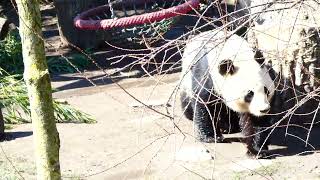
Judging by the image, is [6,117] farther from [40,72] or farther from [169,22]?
[40,72]

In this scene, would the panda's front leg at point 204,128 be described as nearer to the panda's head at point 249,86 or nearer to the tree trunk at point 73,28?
the panda's head at point 249,86

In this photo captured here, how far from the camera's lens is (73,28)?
1041cm

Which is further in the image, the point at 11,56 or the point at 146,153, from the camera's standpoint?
the point at 11,56

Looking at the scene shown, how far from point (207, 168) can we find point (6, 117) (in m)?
2.49

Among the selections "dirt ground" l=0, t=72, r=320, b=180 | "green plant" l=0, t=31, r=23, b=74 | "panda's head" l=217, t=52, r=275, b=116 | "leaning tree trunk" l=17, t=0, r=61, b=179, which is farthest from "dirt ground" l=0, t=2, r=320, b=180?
"green plant" l=0, t=31, r=23, b=74

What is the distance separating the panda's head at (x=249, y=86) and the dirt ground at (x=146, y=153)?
0.40 metres

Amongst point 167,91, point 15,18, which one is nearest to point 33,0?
point 167,91

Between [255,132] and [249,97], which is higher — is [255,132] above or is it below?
below

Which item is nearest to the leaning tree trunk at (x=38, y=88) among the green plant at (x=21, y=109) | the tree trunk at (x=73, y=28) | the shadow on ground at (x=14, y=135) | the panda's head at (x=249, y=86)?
the panda's head at (x=249, y=86)

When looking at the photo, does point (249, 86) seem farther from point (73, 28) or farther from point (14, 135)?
point (73, 28)

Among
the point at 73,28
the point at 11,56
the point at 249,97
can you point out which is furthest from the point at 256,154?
the point at 73,28

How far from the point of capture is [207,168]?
15.6 feet

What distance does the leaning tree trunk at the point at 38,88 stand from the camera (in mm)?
2393

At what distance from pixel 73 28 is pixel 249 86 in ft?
19.7
